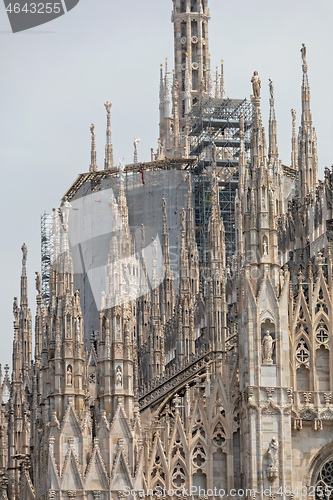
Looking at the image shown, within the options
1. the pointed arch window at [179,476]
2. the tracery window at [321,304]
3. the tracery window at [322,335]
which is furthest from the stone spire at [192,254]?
the pointed arch window at [179,476]

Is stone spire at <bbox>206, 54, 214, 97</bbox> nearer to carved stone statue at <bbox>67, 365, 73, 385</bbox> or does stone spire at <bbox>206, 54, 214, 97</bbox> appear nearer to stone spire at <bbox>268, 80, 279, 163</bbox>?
stone spire at <bbox>268, 80, 279, 163</bbox>

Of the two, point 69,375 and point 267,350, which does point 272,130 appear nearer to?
point 267,350

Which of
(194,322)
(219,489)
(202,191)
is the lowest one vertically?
(219,489)

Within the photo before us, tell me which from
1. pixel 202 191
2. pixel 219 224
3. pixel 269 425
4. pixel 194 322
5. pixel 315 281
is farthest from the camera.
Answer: pixel 202 191

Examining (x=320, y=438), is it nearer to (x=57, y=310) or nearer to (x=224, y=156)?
(x=57, y=310)

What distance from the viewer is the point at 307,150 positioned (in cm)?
6191

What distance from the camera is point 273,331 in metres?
41.5

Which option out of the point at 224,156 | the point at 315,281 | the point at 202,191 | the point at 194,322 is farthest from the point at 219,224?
the point at 224,156

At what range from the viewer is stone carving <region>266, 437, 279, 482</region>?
40.0 m

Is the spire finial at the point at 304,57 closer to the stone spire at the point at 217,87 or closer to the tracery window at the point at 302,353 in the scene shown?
the tracery window at the point at 302,353

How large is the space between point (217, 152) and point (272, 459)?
183ft

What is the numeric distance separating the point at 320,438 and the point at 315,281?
5.06 metres

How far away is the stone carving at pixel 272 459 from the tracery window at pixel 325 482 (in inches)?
92.4

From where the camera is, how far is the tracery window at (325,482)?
137 feet
